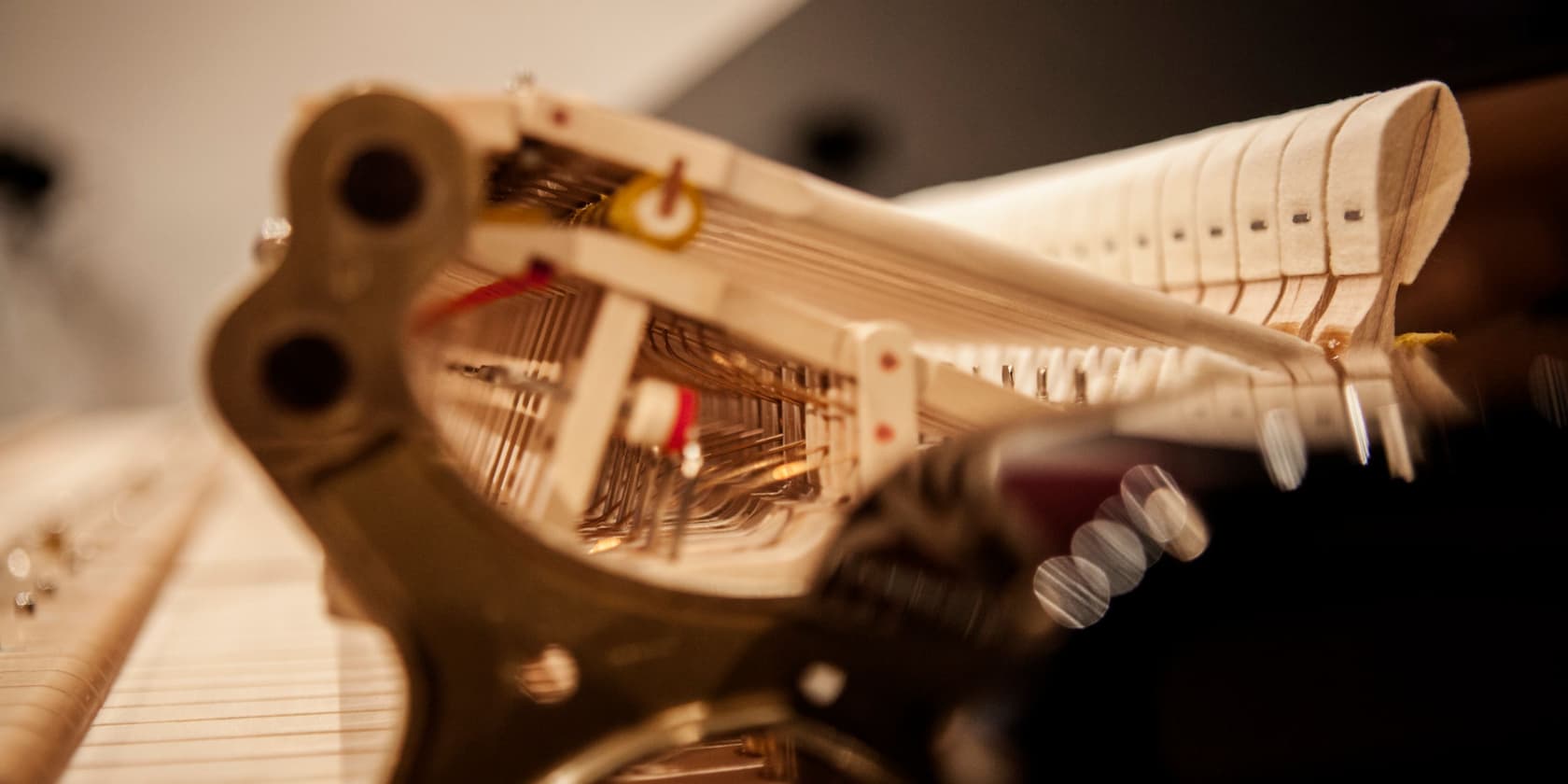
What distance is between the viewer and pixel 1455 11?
1561 mm

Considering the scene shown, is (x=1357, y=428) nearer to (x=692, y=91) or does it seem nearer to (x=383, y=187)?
(x=383, y=187)

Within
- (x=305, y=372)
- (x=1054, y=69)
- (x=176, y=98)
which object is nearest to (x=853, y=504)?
(x=305, y=372)

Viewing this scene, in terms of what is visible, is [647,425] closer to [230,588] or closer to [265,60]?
[230,588]

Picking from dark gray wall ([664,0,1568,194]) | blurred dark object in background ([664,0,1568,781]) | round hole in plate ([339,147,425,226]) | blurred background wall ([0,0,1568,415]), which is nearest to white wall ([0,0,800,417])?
blurred background wall ([0,0,1568,415])

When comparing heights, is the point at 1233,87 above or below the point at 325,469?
above

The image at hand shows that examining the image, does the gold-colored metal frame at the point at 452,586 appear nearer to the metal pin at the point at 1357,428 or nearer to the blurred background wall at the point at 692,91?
the metal pin at the point at 1357,428

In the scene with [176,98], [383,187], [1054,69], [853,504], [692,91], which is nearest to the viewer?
[383,187]

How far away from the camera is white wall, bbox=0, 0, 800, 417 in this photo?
5.50 metres

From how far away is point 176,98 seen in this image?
584 cm

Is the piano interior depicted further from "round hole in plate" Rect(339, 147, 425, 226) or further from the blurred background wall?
the blurred background wall

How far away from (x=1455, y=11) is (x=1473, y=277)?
1.39 ft

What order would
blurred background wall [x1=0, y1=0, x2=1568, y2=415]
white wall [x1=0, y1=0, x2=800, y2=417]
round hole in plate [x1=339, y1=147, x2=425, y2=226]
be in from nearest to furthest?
round hole in plate [x1=339, y1=147, x2=425, y2=226] < blurred background wall [x1=0, y1=0, x2=1568, y2=415] < white wall [x1=0, y1=0, x2=800, y2=417]

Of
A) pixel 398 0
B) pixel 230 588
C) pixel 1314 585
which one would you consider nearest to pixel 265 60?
pixel 398 0

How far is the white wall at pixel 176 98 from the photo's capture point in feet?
18.0
